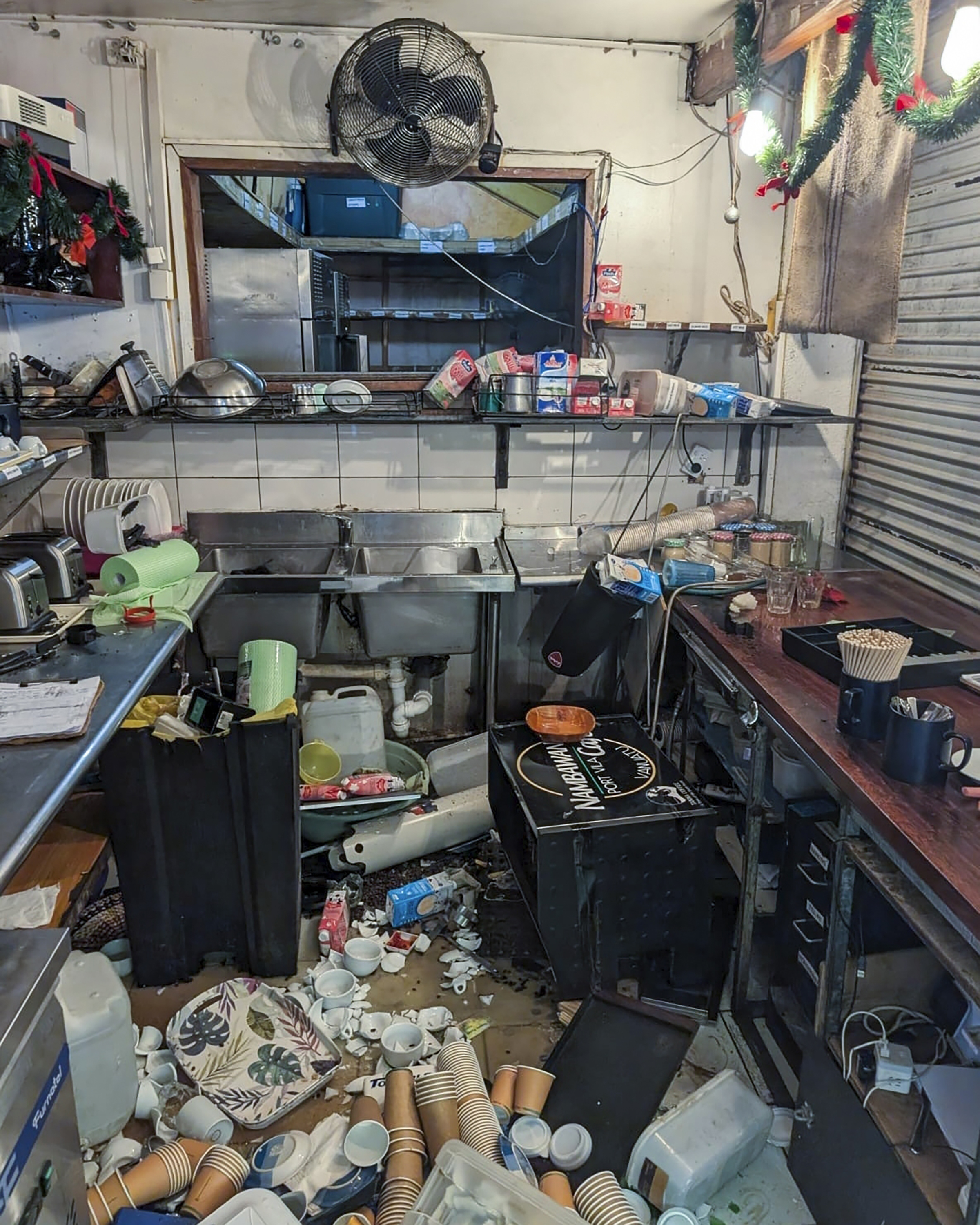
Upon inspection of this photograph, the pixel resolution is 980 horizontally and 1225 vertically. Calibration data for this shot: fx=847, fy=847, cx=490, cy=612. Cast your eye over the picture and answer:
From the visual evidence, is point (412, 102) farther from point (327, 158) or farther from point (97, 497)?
point (97, 497)

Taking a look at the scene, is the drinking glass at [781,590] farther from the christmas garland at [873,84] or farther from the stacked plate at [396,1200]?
the stacked plate at [396,1200]

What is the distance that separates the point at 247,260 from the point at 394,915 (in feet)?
8.23

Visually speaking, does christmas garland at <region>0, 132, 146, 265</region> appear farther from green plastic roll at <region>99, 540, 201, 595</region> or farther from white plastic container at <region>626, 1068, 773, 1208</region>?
white plastic container at <region>626, 1068, 773, 1208</region>

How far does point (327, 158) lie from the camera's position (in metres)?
2.79

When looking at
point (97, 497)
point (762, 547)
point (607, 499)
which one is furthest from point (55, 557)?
point (762, 547)

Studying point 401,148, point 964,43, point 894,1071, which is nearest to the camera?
point 894,1071

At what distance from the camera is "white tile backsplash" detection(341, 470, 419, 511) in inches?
120

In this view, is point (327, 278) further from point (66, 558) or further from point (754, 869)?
point (754, 869)

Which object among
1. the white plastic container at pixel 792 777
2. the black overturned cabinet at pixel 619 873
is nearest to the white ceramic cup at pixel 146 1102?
the black overturned cabinet at pixel 619 873

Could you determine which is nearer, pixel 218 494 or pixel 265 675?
pixel 265 675

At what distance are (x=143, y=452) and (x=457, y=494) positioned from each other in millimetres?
1112

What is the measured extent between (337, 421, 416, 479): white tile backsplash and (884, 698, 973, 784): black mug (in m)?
2.00

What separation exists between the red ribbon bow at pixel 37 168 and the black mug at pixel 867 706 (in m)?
2.26

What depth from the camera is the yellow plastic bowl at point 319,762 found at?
264 centimetres
